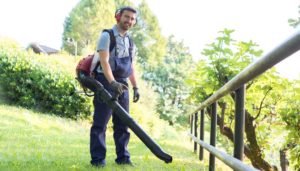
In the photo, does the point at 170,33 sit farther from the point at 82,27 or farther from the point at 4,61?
the point at 4,61

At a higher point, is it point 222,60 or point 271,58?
point 222,60

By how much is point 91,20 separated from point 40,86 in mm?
24482

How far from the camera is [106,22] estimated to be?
37188mm

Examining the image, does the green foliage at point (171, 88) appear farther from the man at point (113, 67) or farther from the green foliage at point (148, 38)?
the man at point (113, 67)

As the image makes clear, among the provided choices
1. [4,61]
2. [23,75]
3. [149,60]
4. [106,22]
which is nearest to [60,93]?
[23,75]

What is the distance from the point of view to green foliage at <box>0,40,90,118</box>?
1379 centimetres

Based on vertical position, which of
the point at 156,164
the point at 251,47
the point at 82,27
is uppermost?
the point at 82,27

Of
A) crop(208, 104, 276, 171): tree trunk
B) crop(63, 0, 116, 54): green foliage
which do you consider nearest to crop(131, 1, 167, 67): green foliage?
crop(63, 0, 116, 54): green foliage

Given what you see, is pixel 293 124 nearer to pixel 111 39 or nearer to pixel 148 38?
pixel 111 39

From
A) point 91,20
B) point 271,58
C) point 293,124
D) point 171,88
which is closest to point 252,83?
point 293,124

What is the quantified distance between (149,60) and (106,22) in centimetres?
806

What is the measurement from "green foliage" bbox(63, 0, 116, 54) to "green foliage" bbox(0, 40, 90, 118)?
22.3 meters

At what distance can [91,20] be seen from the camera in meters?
37.8

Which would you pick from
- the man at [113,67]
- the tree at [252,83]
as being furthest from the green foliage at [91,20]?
the man at [113,67]
